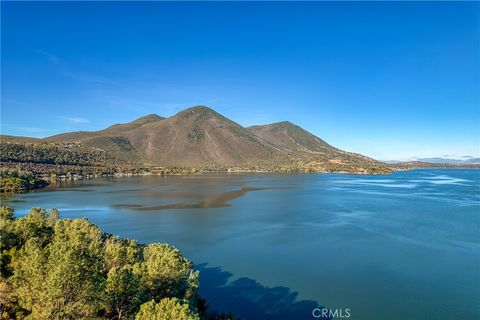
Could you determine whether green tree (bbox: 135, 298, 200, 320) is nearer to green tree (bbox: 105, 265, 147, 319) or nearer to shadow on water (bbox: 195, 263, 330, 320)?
green tree (bbox: 105, 265, 147, 319)

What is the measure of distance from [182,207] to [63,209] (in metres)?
26.9

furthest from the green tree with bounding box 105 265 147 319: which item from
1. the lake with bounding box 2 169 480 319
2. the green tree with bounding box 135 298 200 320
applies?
the lake with bounding box 2 169 480 319

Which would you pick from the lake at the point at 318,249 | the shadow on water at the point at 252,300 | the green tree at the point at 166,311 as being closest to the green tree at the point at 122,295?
the green tree at the point at 166,311

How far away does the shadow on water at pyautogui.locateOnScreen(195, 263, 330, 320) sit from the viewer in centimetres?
2803

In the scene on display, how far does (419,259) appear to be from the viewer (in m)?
42.4

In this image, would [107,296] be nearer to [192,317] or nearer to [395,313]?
[192,317]

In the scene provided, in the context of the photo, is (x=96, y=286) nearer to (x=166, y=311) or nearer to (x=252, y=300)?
(x=166, y=311)

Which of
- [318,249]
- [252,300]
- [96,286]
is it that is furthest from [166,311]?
[318,249]

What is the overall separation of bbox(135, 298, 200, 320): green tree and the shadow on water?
12.4m

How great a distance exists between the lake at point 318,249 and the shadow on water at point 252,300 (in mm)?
92

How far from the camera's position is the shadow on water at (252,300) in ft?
92.0

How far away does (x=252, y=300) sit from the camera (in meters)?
30.4

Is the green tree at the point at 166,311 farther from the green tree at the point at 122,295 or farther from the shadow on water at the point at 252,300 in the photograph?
the shadow on water at the point at 252,300

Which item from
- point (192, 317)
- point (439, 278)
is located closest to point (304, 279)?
point (439, 278)
